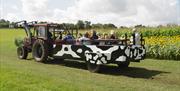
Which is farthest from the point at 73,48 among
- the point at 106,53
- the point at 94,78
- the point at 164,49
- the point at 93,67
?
the point at 164,49

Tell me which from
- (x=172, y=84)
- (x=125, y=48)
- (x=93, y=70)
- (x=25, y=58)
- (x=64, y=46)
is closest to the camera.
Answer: (x=172, y=84)

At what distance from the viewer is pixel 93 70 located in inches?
551

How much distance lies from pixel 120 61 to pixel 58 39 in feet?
13.0

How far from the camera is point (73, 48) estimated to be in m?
14.9

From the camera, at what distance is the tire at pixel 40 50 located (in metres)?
16.4

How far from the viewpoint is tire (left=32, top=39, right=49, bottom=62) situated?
53.9ft

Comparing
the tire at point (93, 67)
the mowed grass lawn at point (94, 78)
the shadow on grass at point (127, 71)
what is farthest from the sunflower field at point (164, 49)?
the tire at point (93, 67)

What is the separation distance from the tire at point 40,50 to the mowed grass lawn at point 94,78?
409mm

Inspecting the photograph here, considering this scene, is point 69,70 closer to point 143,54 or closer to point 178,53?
point 143,54

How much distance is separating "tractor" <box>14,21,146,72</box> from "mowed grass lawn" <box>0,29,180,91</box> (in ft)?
A: 1.58

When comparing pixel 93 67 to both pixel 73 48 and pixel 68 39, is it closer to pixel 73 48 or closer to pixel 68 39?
pixel 73 48

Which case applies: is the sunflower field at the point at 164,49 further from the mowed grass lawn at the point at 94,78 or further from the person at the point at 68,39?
the person at the point at 68,39

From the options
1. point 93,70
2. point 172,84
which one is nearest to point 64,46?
point 93,70

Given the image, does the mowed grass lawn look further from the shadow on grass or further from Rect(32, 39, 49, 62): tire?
Rect(32, 39, 49, 62): tire
